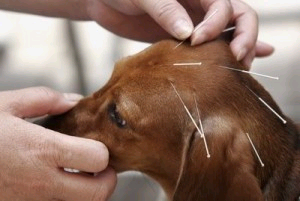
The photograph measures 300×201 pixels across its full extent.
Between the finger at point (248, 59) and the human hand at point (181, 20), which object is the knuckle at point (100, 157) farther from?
the finger at point (248, 59)

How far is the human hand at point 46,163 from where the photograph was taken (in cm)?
114

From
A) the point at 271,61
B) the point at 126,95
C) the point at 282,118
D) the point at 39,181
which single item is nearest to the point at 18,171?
the point at 39,181

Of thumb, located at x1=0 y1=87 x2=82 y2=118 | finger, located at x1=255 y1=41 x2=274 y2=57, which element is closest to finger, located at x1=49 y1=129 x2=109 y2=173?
thumb, located at x1=0 y1=87 x2=82 y2=118

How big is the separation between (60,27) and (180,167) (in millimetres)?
1492

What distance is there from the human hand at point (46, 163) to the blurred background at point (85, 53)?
46.0 inches

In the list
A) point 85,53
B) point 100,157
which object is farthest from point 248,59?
point 85,53

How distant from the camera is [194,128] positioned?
118 cm

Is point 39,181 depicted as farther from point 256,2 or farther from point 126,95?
point 256,2

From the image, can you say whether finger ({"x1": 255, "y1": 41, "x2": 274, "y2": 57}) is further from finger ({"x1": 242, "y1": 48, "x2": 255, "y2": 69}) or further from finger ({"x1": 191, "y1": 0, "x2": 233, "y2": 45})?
finger ({"x1": 191, "y1": 0, "x2": 233, "y2": 45})

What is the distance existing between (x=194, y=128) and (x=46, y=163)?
1.03 feet

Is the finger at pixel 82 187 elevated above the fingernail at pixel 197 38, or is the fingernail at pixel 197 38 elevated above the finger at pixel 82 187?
the fingernail at pixel 197 38

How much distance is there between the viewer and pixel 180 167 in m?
1.22

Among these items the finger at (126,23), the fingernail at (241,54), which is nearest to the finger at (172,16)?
the fingernail at (241,54)

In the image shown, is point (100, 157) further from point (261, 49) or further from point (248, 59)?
point (261, 49)
